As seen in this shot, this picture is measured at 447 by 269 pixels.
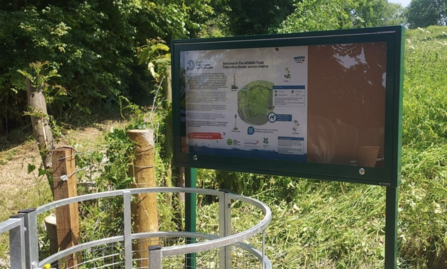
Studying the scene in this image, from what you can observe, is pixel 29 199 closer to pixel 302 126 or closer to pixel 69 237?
pixel 69 237

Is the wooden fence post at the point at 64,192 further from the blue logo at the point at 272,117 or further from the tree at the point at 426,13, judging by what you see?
the tree at the point at 426,13

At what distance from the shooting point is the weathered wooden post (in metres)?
3.38

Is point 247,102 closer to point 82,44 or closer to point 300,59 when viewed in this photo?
point 300,59

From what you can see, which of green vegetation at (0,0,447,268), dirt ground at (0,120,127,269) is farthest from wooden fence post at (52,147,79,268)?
dirt ground at (0,120,127,269)

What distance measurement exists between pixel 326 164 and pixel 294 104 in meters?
0.42

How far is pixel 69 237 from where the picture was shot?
311 cm

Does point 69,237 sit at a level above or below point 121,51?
below

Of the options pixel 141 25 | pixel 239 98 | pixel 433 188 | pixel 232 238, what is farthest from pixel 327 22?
pixel 232 238

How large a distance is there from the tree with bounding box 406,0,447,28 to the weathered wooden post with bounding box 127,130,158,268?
7927cm

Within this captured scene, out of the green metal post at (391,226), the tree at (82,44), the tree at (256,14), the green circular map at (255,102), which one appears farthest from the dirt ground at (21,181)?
the tree at (256,14)

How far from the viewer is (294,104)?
2.88 meters

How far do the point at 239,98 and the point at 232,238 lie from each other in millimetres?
1350

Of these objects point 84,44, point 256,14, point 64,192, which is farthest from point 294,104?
point 256,14

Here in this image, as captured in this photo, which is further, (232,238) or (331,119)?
(331,119)
